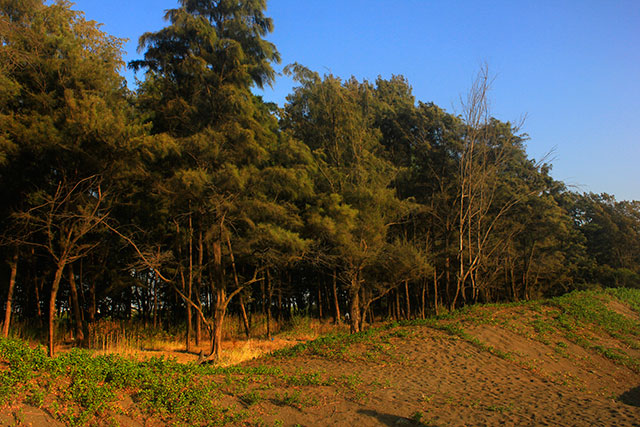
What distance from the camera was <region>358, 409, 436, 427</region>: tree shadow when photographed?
5895 mm

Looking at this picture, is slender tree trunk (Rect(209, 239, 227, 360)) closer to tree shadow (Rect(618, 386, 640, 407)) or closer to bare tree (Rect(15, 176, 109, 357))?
bare tree (Rect(15, 176, 109, 357))

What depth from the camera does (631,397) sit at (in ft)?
28.6

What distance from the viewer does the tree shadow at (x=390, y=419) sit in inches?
232

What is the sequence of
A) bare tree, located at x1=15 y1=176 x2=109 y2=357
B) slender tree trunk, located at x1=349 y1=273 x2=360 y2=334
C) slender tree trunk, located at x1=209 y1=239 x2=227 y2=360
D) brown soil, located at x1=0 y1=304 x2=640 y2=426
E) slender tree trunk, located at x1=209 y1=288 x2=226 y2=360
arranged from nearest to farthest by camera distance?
1. brown soil, located at x1=0 y1=304 x2=640 y2=426
2. bare tree, located at x1=15 y1=176 x2=109 y2=357
3. slender tree trunk, located at x1=209 y1=288 x2=226 y2=360
4. slender tree trunk, located at x1=209 y1=239 x2=227 y2=360
5. slender tree trunk, located at x1=349 y1=273 x2=360 y2=334

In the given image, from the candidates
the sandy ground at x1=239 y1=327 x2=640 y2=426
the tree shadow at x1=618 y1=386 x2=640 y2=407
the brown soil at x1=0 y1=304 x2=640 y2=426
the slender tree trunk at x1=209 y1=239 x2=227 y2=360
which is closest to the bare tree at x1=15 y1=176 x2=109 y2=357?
the slender tree trunk at x1=209 y1=239 x2=227 y2=360

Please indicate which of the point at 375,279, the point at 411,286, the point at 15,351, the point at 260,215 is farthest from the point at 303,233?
the point at 411,286

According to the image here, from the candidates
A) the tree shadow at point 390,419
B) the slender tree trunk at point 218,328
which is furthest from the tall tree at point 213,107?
the tree shadow at point 390,419

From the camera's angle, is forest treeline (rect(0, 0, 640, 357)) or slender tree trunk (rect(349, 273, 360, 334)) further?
slender tree trunk (rect(349, 273, 360, 334))

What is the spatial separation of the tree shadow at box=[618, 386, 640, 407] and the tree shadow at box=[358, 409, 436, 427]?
5.15m

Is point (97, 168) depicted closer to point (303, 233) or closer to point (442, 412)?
point (303, 233)

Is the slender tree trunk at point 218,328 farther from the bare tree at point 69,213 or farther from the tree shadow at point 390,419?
the tree shadow at point 390,419

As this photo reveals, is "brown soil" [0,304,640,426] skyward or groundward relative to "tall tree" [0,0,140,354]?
groundward

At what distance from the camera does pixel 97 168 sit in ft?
37.2

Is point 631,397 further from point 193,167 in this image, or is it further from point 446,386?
point 193,167
